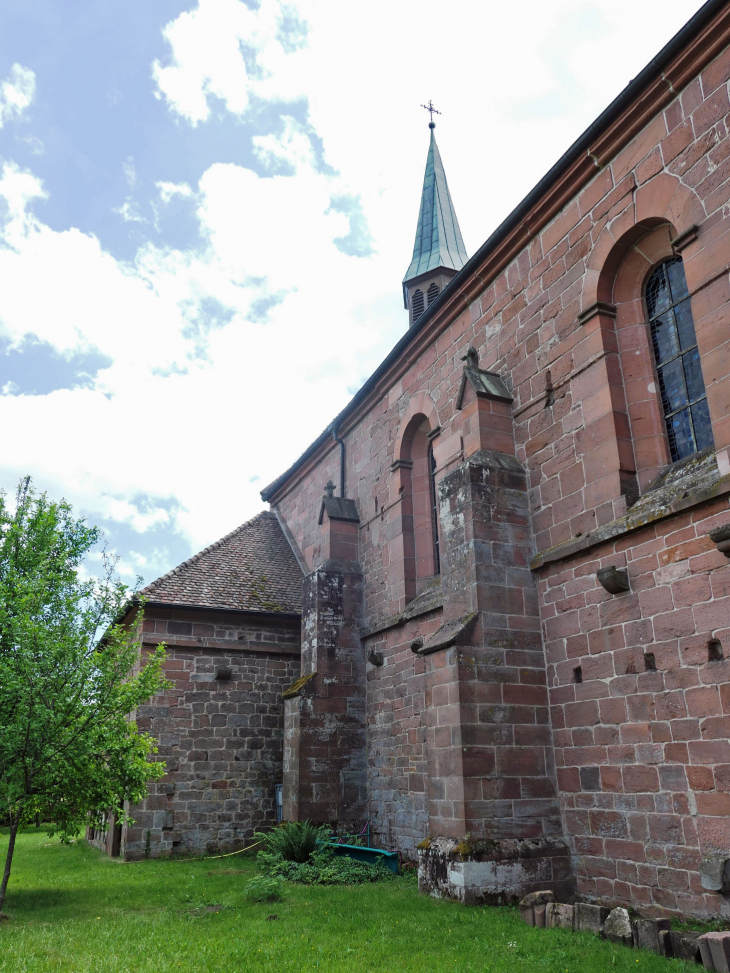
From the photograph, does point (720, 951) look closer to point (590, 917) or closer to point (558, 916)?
point (590, 917)

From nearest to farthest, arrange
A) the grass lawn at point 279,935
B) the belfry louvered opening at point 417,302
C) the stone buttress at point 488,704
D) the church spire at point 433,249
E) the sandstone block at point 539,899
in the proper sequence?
1. the grass lawn at point 279,935
2. the sandstone block at point 539,899
3. the stone buttress at point 488,704
4. the church spire at point 433,249
5. the belfry louvered opening at point 417,302

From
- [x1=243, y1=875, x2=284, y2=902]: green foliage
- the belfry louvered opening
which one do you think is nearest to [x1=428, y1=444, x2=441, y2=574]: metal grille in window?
[x1=243, y1=875, x2=284, y2=902]: green foliage

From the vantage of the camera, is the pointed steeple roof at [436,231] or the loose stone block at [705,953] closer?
the loose stone block at [705,953]

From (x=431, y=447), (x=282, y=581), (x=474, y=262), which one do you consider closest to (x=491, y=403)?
(x=474, y=262)

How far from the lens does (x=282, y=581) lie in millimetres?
17500

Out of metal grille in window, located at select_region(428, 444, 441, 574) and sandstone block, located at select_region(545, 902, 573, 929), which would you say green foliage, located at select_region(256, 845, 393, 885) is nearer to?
sandstone block, located at select_region(545, 902, 573, 929)

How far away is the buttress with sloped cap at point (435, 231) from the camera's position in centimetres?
2195

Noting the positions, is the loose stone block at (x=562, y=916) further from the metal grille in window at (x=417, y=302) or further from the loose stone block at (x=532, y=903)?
the metal grille in window at (x=417, y=302)

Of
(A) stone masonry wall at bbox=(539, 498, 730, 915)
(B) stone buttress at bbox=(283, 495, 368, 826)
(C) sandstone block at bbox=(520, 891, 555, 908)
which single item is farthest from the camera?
(B) stone buttress at bbox=(283, 495, 368, 826)

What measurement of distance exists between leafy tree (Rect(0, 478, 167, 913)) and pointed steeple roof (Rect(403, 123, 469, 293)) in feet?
48.8

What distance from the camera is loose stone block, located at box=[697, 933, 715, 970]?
526 cm

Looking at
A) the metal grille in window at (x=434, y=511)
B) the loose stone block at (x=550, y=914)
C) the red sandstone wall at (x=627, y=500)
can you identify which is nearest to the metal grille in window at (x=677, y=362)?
the red sandstone wall at (x=627, y=500)

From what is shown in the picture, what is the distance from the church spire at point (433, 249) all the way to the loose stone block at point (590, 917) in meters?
17.1

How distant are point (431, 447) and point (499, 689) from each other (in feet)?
18.8
